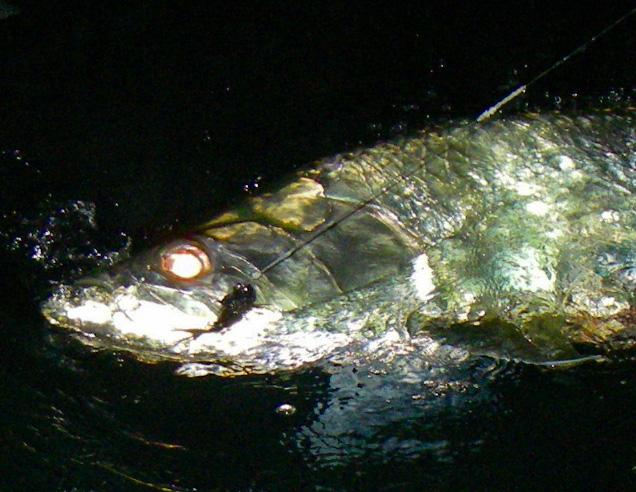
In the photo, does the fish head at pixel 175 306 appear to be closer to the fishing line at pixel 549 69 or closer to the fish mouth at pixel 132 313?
the fish mouth at pixel 132 313

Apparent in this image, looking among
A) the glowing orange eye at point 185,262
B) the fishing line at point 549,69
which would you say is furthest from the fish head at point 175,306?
the fishing line at point 549,69

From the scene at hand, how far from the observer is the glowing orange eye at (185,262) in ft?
7.39

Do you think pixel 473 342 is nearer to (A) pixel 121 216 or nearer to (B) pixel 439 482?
(B) pixel 439 482

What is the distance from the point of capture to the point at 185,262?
2279mm

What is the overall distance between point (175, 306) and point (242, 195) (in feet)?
2.39

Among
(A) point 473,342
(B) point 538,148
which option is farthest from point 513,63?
(A) point 473,342

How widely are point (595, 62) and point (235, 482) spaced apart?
2.43 metres

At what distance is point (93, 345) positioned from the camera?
85.6 inches

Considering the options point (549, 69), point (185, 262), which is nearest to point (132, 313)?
point (185, 262)

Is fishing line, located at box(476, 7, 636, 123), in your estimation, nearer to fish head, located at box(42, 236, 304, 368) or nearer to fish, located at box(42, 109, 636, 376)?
fish, located at box(42, 109, 636, 376)

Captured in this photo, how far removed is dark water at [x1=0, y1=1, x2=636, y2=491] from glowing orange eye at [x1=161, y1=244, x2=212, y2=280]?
0.99ft

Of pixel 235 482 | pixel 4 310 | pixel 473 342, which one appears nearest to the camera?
pixel 235 482

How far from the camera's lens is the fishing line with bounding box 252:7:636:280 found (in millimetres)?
2343

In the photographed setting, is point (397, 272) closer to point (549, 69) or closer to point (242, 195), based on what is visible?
point (242, 195)
